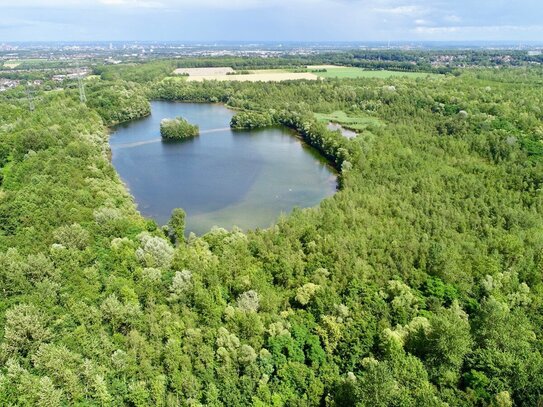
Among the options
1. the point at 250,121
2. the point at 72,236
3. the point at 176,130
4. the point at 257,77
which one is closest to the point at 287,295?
the point at 72,236

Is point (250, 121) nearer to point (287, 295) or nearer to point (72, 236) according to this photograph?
point (72, 236)

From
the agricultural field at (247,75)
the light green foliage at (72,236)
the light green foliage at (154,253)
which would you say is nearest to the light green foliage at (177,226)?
the light green foliage at (154,253)

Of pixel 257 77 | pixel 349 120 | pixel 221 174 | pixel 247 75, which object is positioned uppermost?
pixel 247 75

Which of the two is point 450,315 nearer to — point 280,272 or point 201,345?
point 280,272

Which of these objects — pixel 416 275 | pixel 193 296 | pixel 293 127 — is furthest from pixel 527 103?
pixel 193 296

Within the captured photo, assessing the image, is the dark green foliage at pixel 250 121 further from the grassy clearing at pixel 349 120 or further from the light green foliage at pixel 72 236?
the light green foliage at pixel 72 236
